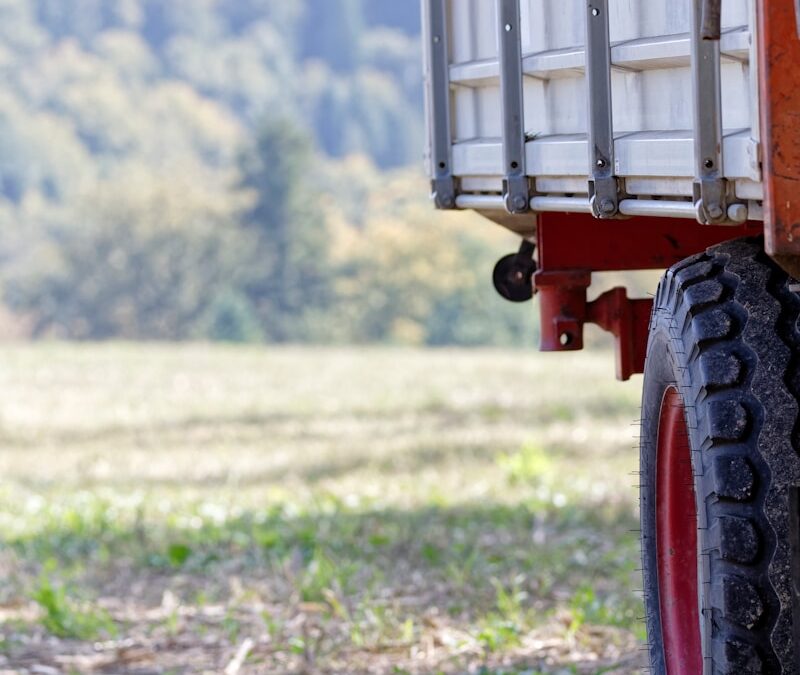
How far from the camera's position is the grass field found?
20.6 ft

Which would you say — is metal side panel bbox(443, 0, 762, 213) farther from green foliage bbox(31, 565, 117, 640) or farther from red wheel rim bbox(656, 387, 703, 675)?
green foliage bbox(31, 565, 117, 640)

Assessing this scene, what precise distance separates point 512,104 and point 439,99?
0.68 metres

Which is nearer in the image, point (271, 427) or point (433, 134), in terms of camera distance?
point (433, 134)

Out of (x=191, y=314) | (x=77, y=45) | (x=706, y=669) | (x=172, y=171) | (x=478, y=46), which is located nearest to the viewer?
(x=706, y=669)

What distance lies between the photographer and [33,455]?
12.7 meters

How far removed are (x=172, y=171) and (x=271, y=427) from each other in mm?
73421

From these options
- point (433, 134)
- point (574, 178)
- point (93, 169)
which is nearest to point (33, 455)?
point (433, 134)

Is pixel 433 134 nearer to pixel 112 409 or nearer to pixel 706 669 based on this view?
pixel 706 669

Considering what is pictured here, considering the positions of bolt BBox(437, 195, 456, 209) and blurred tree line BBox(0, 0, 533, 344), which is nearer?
bolt BBox(437, 195, 456, 209)

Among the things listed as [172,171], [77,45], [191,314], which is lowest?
[191,314]

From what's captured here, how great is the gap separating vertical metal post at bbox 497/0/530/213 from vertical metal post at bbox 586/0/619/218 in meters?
0.55

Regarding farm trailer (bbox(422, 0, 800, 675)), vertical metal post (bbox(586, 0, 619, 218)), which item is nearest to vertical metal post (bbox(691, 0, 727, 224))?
farm trailer (bbox(422, 0, 800, 675))

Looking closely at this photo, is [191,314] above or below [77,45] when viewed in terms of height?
below

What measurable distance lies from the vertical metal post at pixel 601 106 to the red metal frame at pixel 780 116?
0.93 metres
